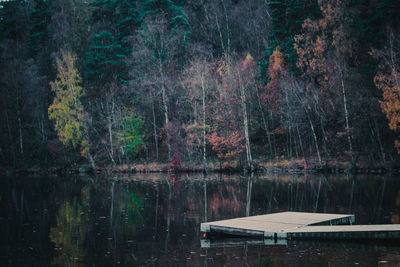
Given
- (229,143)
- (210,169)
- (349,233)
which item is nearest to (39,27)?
(210,169)

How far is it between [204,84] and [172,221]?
26.7 m

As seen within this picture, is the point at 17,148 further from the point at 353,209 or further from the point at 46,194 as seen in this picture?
the point at 353,209

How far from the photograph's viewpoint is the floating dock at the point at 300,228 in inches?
493

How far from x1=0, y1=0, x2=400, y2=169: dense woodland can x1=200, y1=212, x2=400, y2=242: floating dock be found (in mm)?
20477

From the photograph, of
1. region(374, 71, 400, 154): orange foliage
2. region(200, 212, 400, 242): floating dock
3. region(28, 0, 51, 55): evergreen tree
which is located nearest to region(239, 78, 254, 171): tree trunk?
region(374, 71, 400, 154): orange foliage

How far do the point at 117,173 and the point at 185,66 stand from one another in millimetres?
11631

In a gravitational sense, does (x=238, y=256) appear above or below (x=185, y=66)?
below

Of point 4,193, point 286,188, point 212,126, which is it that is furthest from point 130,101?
point 286,188

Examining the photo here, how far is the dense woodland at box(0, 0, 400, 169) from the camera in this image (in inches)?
1469

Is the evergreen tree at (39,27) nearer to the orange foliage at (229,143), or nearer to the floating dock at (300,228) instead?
the orange foliage at (229,143)

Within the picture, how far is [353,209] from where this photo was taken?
17766mm

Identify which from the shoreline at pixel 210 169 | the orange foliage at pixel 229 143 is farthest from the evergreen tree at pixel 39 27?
the orange foliage at pixel 229 143

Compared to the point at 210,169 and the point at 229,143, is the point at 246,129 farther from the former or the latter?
the point at 210,169

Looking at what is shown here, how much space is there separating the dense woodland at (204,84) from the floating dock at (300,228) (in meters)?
20.5
